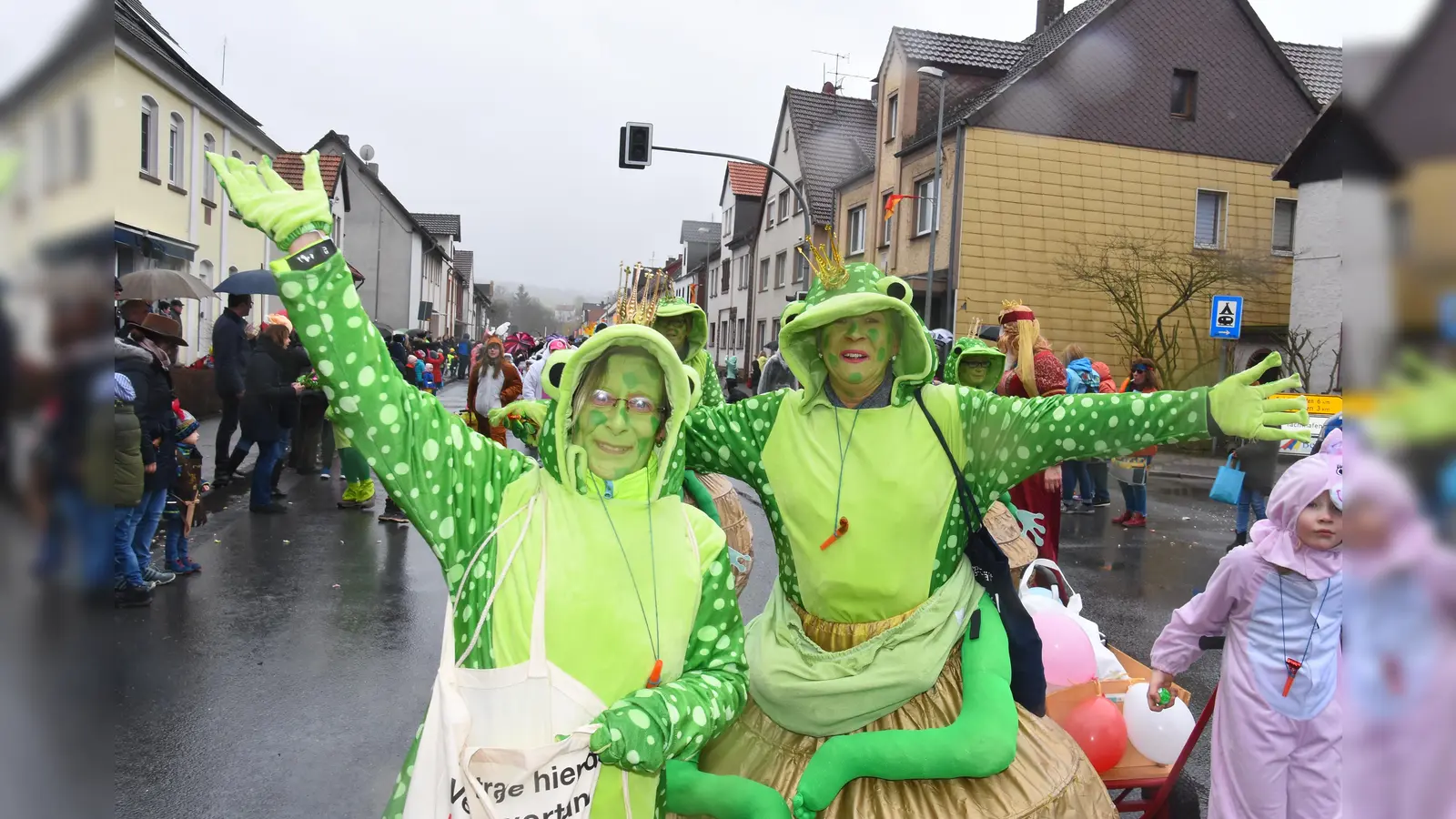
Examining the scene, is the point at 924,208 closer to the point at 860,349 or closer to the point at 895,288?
the point at 895,288

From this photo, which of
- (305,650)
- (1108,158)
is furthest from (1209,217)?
(305,650)

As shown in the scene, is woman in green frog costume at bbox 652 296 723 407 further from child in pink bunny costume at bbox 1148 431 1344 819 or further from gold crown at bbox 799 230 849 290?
child in pink bunny costume at bbox 1148 431 1344 819

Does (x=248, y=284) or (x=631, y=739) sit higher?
(x=248, y=284)

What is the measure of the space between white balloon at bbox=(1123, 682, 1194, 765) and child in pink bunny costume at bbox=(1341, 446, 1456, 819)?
3.59 metres

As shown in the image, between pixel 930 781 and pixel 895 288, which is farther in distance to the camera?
pixel 895 288

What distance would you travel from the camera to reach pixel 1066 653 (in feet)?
12.8

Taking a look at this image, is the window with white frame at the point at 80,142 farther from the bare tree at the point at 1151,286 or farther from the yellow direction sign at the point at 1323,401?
the bare tree at the point at 1151,286

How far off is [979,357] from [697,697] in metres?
3.93

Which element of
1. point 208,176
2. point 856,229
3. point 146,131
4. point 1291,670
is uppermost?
point 856,229

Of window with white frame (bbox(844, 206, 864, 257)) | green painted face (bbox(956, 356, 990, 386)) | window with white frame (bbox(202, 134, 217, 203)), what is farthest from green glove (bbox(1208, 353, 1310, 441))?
window with white frame (bbox(844, 206, 864, 257))

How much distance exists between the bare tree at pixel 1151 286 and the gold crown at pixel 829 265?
16.1 meters

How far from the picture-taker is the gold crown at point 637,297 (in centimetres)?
280

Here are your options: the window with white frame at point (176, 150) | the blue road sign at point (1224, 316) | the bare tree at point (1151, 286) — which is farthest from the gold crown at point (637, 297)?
the bare tree at point (1151, 286)

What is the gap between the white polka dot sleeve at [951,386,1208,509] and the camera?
2525mm
